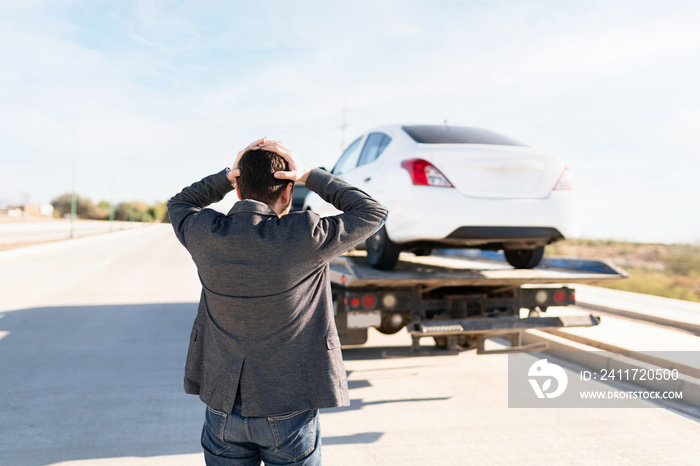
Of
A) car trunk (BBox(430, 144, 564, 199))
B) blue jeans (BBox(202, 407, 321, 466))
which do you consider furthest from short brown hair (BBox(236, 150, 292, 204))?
car trunk (BBox(430, 144, 564, 199))

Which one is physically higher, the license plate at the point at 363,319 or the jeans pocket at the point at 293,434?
the jeans pocket at the point at 293,434

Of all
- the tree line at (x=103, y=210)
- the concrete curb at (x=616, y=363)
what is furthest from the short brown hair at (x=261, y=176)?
the tree line at (x=103, y=210)

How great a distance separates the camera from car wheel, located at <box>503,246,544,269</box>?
643 cm

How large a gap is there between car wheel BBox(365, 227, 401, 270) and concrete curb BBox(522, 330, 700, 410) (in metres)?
2.58

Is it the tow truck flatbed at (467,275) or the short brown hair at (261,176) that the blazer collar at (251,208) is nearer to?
the short brown hair at (261,176)

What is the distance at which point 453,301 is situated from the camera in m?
5.88

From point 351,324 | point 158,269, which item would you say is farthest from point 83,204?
point 351,324

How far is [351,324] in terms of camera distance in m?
5.55

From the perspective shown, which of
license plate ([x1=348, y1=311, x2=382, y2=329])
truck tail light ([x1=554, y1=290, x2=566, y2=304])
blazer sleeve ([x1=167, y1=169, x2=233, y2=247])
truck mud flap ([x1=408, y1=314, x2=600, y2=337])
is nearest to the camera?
blazer sleeve ([x1=167, y1=169, x2=233, y2=247])

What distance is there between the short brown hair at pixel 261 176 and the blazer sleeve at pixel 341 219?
0.16 metres

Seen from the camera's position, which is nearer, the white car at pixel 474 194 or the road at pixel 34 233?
the white car at pixel 474 194

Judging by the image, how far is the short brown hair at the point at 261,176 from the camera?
1851 millimetres

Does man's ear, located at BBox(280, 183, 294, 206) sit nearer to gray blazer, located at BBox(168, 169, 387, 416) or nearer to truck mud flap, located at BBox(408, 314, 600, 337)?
gray blazer, located at BBox(168, 169, 387, 416)

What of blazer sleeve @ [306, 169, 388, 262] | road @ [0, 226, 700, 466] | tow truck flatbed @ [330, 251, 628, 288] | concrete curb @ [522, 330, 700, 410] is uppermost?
blazer sleeve @ [306, 169, 388, 262]
